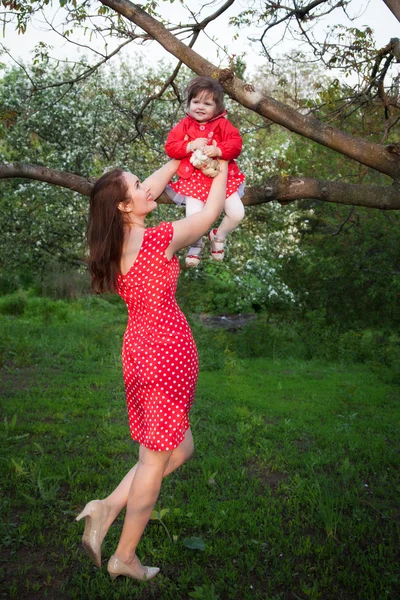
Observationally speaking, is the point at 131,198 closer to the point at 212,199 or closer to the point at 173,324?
the point at 212,199

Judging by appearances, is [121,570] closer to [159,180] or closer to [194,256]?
[194,256]

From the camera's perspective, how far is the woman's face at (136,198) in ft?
8.83

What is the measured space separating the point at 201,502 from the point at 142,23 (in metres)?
2.99

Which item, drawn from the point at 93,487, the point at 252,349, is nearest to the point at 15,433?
the point at 93,487

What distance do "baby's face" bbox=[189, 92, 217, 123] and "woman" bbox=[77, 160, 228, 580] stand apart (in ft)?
1.80

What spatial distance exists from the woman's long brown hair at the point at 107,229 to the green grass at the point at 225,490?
57.9 inches

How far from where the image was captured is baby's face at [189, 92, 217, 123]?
3119mm

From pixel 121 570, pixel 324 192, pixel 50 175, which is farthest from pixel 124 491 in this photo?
pixel 50 175

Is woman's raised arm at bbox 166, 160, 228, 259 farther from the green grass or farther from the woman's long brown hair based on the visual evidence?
the green grass

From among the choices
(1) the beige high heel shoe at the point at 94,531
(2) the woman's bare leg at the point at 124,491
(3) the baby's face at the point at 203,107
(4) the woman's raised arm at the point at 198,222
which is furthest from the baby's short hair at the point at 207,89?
(1) the beige high heel shoe at the point at 94,531

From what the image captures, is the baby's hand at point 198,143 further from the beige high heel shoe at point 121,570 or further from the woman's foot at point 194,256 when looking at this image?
the beige high heel shoe at point 121,570

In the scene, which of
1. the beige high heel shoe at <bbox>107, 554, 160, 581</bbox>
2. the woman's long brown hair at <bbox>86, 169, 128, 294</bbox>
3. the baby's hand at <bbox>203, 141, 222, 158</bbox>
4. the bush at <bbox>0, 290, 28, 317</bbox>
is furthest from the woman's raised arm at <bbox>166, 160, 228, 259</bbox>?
the bush at <bbox>0, 290, 28, 317</bbox>

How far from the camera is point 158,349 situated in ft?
8.77

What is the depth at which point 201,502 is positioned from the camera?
3.93 metres
